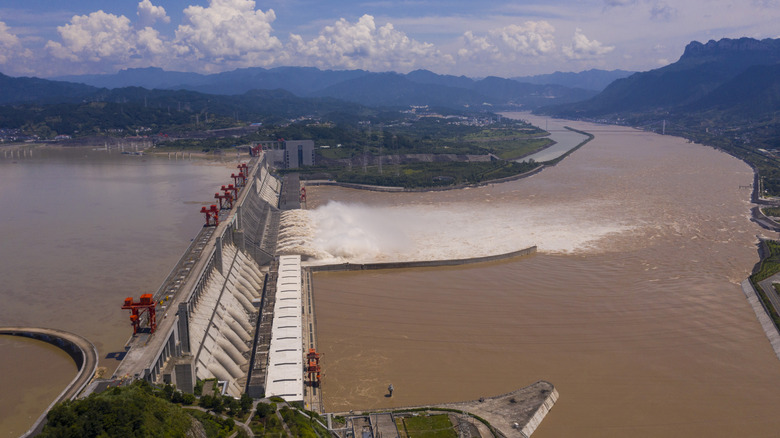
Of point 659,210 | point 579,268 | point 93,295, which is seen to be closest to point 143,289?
point 93,295

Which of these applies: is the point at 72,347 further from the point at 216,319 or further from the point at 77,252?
the point at 77,252

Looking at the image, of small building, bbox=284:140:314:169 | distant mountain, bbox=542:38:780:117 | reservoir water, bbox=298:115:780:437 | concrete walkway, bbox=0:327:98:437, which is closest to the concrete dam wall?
concrete walkway, bbox=0:327:98:437

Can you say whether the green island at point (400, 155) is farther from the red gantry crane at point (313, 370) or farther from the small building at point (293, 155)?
the red gantry crane at point (313, 370)

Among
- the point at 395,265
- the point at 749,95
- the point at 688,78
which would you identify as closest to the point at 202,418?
the point at 395,265

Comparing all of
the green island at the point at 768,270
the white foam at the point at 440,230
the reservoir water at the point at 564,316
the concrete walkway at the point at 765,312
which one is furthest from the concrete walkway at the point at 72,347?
the green island at the point at 768,270

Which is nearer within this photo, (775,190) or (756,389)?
(756,389)

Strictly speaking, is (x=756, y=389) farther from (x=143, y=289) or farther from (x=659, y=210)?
(x=659, y=210)
